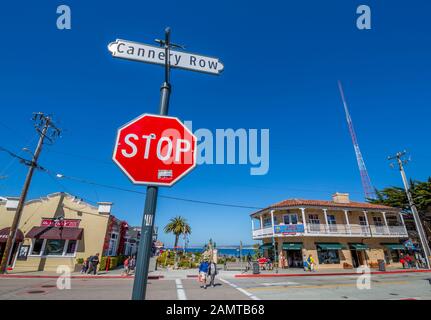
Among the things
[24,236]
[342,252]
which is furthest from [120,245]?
[342,252]

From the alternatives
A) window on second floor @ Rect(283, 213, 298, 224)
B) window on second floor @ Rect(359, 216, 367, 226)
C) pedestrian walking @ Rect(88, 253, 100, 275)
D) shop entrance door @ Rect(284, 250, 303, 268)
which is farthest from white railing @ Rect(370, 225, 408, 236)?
pedestrian walking @ Rect(88, 253, 100, 275)

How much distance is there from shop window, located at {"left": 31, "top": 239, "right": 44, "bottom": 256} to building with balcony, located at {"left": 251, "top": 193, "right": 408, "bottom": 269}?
21.3 meters

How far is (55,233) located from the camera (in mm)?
19203

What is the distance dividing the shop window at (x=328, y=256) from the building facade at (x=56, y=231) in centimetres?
2209

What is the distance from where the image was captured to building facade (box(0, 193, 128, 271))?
1877 cm

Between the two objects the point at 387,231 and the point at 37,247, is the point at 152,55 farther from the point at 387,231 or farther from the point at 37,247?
the point at 387,231

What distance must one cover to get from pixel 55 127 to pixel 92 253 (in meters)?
11.5

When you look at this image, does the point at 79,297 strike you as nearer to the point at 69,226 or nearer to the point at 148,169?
the point at 148,169

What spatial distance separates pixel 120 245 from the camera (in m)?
26.0

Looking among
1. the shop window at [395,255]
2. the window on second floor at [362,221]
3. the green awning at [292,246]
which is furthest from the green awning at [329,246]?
the shop window at [395,255]

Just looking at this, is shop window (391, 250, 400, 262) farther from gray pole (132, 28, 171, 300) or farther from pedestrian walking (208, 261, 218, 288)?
gray pole (132, 28, 171, 300)

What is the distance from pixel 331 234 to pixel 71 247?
1019 inches

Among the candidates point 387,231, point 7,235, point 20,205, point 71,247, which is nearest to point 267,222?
point 387,231

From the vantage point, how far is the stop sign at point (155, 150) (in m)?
1.85
